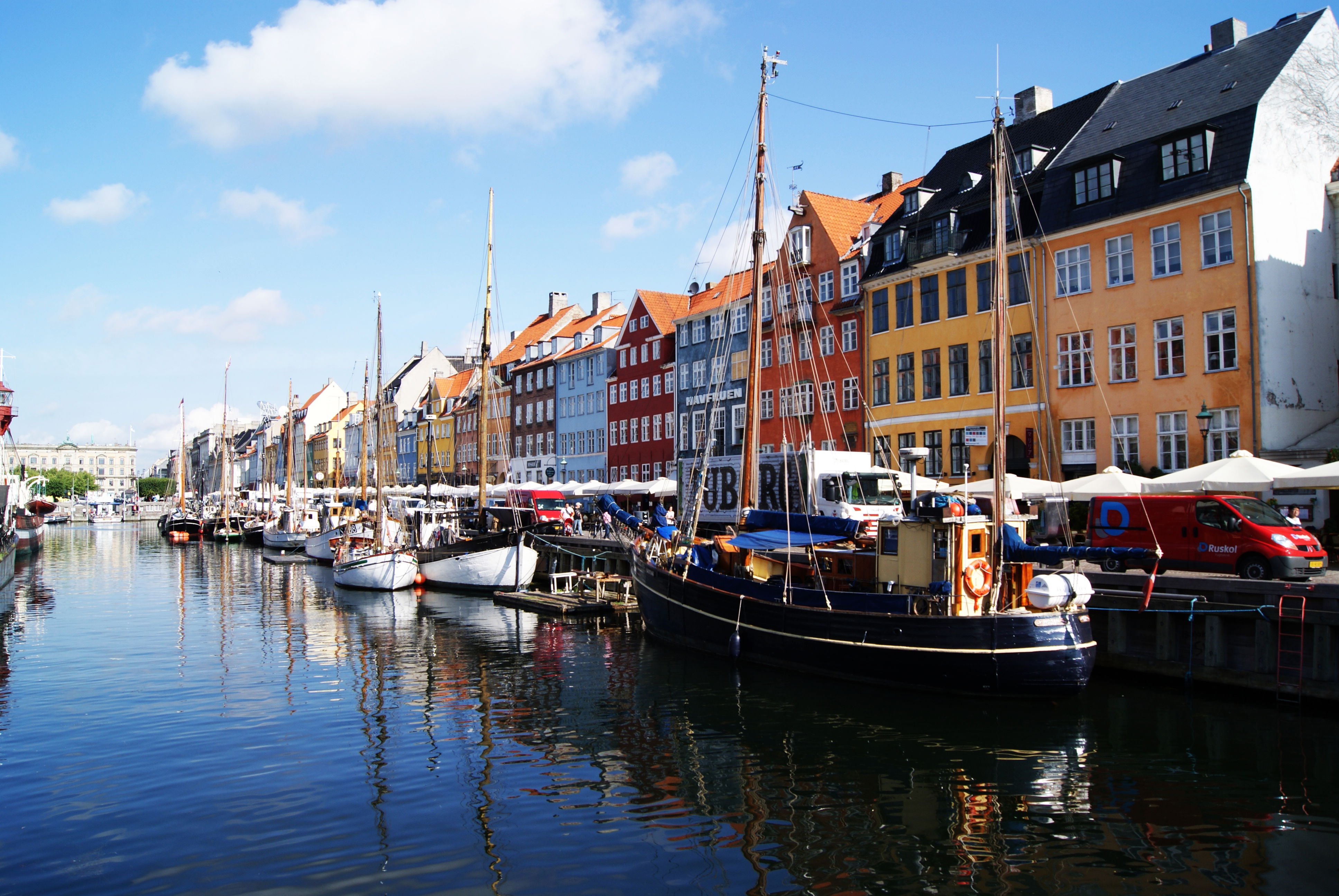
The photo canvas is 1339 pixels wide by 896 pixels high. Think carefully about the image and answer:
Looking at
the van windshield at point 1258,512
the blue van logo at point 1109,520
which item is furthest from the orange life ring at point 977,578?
the van windshield at point 1258,512

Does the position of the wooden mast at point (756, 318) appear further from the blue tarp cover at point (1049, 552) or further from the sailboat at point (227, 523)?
the sailboat at point (227, 523)

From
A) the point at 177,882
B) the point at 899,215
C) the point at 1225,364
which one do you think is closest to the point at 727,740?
the point at 177,882

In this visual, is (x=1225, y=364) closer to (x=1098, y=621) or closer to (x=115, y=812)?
(x=1098, y=621)

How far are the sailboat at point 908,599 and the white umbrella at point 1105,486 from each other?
4.70 metres

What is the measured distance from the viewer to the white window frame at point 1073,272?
35281mm

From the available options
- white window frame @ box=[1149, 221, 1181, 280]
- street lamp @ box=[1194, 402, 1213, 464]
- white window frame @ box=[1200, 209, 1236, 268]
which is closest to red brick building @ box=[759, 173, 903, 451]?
white window frame @ box=[1149, 221, 1181, 280]

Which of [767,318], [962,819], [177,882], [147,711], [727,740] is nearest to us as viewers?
[177,882]

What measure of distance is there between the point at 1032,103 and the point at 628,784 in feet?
131

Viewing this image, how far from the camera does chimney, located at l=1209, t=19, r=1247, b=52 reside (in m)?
36.4

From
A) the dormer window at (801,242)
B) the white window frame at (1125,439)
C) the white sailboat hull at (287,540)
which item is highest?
the dormer window at (801,242)

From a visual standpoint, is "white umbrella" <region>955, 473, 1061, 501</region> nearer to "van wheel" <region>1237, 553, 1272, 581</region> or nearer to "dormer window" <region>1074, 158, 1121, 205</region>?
"van wheel" <region>1237, 553, 1272, 581</region>

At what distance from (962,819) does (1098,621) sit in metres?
9.95

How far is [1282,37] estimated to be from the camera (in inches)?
1309

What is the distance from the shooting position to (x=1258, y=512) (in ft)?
68.5
